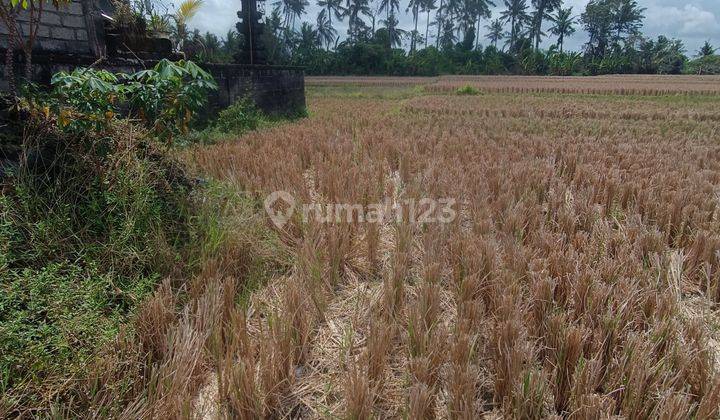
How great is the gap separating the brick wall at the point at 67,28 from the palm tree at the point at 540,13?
54.7 m

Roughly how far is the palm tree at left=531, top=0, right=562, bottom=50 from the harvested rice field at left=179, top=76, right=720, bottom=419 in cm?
5503

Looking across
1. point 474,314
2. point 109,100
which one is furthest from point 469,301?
point 109,100

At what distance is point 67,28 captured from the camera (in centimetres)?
547

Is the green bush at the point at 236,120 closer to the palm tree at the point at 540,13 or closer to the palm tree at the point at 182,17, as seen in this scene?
the palm tree at the point at 182,17

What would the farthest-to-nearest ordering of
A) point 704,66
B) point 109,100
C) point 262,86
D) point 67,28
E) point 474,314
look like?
→ point 704,66
point 262,86
point 67,28
point 109,100
point 474,314

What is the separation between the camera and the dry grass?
1.52m

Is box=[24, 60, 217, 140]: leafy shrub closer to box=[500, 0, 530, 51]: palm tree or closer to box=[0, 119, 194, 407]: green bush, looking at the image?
box=[0, 119, 194, 407]: green bush

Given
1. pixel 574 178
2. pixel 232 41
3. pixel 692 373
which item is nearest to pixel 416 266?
pixel 692 373

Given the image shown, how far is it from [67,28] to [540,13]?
190 ft

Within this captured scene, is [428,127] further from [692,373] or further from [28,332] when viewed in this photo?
[28,332]

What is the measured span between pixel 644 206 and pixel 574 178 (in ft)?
2.99

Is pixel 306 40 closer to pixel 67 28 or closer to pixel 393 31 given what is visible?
pixel 393 31

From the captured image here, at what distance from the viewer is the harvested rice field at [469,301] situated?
60.3 inches

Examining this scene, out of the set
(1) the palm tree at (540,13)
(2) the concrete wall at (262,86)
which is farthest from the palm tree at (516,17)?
(2) the concrete wall at (262,86)
